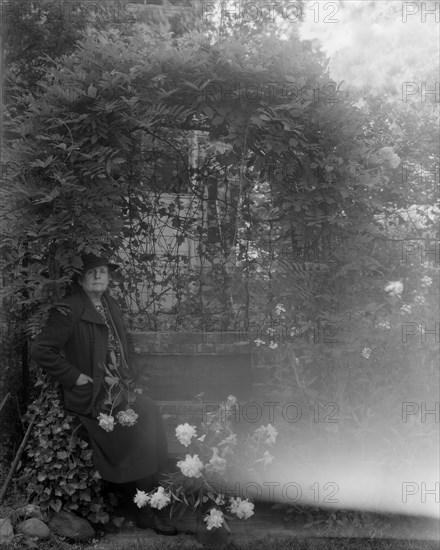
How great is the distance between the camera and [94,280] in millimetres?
3885

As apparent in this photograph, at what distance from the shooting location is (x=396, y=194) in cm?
484

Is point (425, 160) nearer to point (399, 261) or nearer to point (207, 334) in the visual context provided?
point (399, 261)

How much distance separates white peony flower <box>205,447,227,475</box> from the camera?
364cm

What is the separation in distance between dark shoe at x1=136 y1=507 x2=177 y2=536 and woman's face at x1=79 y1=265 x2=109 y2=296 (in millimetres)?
1325

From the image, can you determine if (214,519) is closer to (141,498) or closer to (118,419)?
(141,498)

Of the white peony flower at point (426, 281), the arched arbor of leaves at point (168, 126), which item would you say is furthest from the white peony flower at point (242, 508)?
the white peony flower at point (426, 281)

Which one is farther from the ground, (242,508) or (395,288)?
(395,288)

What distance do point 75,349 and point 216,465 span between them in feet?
3.44

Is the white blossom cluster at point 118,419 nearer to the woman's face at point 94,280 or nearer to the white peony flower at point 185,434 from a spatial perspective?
the white peony flower at point 185,434

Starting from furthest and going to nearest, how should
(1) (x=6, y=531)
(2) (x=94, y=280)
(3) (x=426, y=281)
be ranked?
(3) (x=426, y=281), (2) (x=94, y=280), (1) (x=6, y=531)

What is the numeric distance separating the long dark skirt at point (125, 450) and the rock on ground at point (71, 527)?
27 centimetres

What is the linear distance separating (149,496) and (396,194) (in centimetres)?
278

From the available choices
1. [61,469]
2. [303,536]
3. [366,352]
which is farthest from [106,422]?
[366,352]

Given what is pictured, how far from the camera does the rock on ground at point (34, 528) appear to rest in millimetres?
3492
